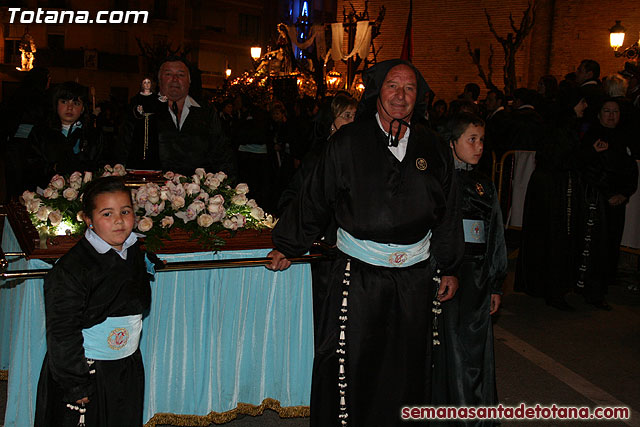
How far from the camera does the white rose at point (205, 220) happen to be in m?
4.15

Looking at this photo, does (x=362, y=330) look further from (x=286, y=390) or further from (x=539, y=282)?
(x=539, y=282)

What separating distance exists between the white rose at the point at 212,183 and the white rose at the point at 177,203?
1.21 feet

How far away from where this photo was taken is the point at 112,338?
128 inches

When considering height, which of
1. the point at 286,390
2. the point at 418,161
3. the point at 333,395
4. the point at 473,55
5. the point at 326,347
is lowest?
the point at 286,390

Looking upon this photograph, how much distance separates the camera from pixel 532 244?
26.2ft

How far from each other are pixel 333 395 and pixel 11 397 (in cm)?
179

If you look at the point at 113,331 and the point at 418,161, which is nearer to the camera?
the point at 113,331

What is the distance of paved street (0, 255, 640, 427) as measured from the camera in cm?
511

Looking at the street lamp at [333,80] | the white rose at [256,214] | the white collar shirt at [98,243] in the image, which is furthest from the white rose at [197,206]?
the street lamp at [333,80]

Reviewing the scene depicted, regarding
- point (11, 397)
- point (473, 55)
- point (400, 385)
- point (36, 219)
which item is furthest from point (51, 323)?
point (473, 55)

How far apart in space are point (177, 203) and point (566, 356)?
3922mm

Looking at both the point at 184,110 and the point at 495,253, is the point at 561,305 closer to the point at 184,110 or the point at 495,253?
the point at 495,253

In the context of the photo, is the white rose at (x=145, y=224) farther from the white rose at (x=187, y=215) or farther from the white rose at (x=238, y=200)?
the white rose at (x=238, y=200)

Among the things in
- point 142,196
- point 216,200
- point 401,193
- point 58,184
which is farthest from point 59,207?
point 401,193
